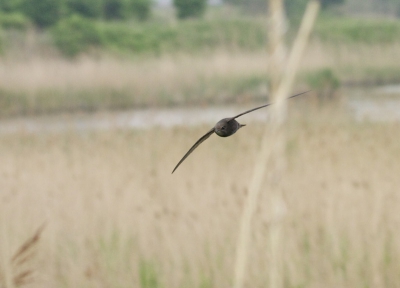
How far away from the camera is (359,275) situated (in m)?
1.93

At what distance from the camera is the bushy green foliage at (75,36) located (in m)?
15.7

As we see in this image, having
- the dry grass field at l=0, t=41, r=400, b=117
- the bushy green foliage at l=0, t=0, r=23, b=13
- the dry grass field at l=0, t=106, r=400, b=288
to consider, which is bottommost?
the dry grass field at l=0, t=106, r=400, b=288

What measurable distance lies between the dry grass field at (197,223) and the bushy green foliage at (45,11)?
17.4 m

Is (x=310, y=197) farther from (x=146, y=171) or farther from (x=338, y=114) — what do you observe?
(x=338, y=114)

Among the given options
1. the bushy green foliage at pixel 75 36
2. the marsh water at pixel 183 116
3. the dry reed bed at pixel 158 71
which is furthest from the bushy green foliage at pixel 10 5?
the marsh water at pixel 183 116

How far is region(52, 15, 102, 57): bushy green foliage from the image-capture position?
617 inches

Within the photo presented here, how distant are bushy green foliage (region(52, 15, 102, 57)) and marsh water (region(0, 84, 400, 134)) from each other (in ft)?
16.4

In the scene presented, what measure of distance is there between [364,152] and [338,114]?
12.0 feet

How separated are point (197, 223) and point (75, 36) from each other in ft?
47.4

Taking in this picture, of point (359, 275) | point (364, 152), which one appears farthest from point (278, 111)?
point (364, 152)

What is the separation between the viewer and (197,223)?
2.22 metres

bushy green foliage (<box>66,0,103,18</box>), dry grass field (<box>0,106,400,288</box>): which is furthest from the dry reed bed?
dry grass field (<box>0,106,400,288</box>)

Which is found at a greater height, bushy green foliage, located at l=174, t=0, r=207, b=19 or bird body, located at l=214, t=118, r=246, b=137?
bushy green foliage, located at l=174, t=0, r=207, b=19

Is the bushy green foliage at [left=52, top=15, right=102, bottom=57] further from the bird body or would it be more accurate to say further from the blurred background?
the bird body
